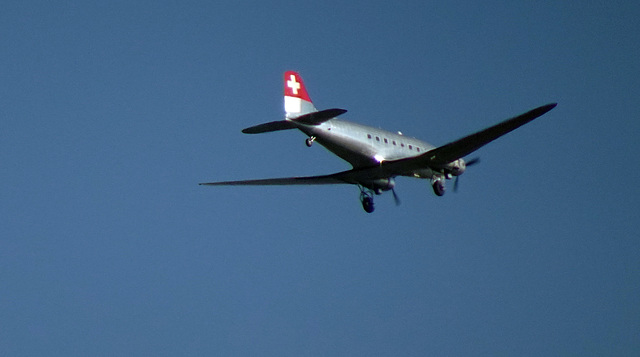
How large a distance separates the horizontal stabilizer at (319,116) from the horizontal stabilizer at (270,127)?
534 millimetres

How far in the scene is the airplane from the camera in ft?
162

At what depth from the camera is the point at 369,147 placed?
→ 52.4 meters

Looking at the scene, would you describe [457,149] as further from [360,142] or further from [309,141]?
[309,141]

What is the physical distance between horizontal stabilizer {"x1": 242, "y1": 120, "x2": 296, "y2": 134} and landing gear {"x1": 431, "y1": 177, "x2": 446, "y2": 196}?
12733mm

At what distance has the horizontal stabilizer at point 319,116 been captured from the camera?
154 feet

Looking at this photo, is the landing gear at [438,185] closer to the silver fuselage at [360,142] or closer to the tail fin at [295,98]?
the silver fuselage at [360,142]

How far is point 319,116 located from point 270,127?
2.67m

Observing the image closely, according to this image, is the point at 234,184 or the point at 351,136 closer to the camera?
the point at 351,136

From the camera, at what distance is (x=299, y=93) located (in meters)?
51.8

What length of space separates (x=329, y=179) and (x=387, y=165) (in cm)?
480

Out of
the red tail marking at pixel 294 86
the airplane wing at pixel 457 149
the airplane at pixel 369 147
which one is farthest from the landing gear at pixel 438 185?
the red tail marking at pixel 294 86

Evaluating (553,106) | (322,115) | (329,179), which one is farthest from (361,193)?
(553,106)

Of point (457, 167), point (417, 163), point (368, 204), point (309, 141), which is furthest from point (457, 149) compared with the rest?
point (309, 141)

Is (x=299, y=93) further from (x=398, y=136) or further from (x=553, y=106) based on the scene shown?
(x=553, y=106)
